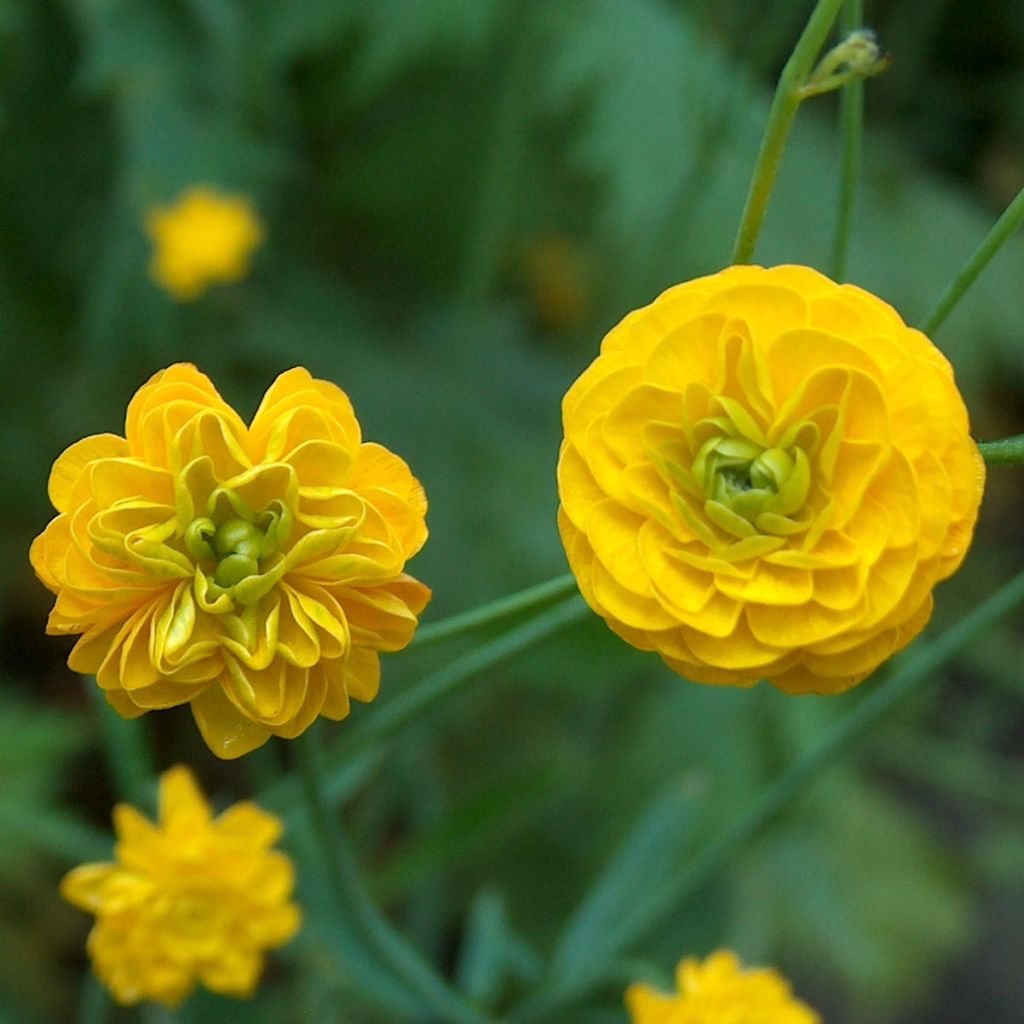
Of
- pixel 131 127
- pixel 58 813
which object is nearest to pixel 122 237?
pixel 131 127

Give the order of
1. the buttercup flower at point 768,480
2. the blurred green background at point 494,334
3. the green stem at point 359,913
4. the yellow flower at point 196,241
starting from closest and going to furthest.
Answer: the buttercup flower at point 768,480 < the green stem at point 359,913 < the blurred green background at point 494,334 < the yellow flower at point 196,241

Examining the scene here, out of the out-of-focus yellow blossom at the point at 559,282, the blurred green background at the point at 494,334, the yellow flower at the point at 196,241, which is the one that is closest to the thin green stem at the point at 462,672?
the blurred green background at the point at 494,334

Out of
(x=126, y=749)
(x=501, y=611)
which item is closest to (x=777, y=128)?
(x=501, y=611)

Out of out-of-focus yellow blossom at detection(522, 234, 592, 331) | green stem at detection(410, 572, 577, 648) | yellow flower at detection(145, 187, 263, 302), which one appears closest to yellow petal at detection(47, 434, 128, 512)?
green stem at detection(410, 572, 577, 648)

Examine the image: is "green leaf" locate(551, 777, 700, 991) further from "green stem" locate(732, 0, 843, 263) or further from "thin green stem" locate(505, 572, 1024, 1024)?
"green stem" locate(732, 0, 843, 263)

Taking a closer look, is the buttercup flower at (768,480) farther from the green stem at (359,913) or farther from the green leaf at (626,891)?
the green leaf at (626,891)

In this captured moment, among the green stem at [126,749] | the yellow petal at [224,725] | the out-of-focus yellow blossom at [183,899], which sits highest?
the yellow petal at [224,725]
